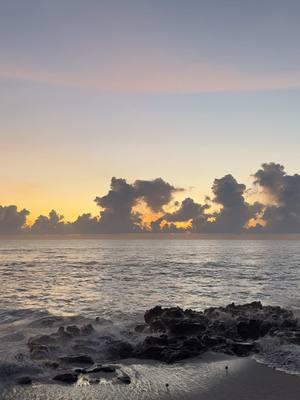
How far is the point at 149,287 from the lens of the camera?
39.3 metres

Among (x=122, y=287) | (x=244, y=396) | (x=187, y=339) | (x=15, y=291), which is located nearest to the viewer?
(x=244, y=396)

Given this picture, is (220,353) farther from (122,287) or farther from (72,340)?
(122,287)

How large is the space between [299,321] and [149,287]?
20959 mm

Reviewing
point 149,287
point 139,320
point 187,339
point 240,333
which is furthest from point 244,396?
point 149,287

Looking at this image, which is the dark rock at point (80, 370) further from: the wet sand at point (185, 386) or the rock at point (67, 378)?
the wet sand at point (185, 386)

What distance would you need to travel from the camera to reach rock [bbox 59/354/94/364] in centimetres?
1370

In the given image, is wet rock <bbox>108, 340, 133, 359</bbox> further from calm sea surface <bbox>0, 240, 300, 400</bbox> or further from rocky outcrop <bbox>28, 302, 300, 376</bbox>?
calm sea surface <bbox>0, 240, 300, 400</bbox>

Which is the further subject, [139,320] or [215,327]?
[139,320]

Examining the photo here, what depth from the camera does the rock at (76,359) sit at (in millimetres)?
13703

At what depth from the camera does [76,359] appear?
45.3 feet

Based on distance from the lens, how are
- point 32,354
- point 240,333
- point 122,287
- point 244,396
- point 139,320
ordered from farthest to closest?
point 122,287, point 139,320, point 240,333, point 32,354, point 244,396

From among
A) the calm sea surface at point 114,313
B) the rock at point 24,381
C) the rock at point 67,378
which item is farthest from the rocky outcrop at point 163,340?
the rock at point 24,381

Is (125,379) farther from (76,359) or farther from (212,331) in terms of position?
(212,331)

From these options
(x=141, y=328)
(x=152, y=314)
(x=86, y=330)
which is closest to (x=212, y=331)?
(x=141, y=328)
